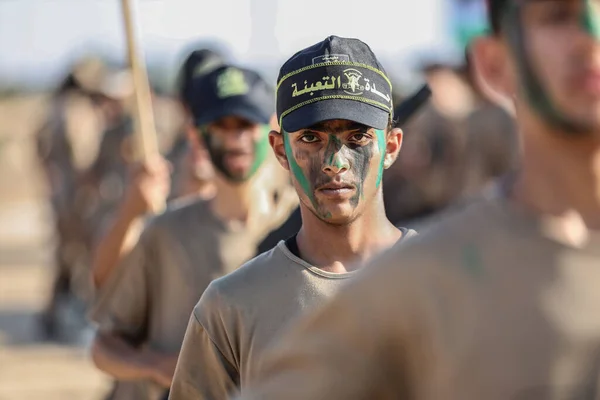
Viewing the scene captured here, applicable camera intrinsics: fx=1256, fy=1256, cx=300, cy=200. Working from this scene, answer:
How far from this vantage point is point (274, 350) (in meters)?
2.16

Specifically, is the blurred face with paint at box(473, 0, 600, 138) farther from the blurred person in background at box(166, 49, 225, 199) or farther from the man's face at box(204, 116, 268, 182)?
the blurred person in background at box(166, 49, 225, 199)

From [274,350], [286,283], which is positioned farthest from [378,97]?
[274,350]

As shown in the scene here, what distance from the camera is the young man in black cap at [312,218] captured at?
3.23 meters

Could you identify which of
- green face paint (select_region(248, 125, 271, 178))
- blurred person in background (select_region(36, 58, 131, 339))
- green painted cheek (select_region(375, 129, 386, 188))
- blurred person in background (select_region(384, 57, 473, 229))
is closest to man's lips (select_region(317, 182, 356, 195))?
green painted cheek (select_region(375, 129, 386, 188))

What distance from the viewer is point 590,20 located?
1956mm

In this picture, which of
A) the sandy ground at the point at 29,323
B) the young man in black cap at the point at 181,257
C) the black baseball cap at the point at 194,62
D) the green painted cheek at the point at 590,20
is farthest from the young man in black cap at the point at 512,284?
the sandy ground at the point at 29,323

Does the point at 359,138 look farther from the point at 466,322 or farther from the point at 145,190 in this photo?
the point at 145,190

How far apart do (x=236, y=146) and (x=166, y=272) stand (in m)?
0.63

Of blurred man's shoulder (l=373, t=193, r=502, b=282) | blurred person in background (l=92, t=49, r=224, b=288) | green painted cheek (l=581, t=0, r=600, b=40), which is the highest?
green painted cheek (l=581, t=0, r=600, b=40)

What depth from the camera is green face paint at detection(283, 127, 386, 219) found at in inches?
140

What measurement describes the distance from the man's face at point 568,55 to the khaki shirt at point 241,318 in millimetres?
1376

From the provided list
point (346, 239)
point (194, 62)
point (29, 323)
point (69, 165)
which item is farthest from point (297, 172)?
point (29, 323)

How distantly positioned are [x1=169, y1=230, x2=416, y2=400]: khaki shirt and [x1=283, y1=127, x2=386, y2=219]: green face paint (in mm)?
259

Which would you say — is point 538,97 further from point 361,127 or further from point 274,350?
point 361,127
